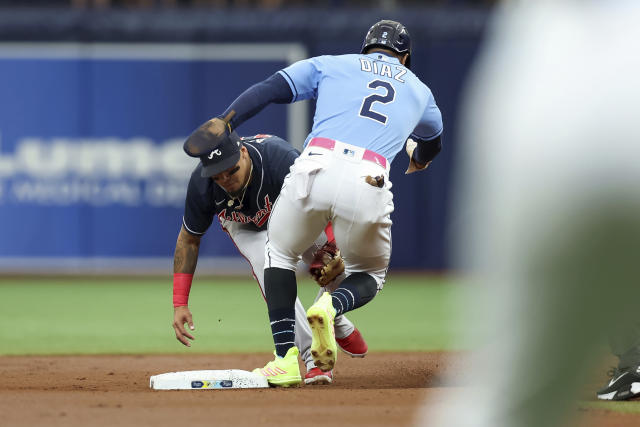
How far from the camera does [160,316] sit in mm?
8961

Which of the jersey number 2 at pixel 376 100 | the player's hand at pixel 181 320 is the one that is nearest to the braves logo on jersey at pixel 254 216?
the player's hand at pixel 181 320

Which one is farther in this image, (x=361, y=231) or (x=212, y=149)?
(x=212, y=149)

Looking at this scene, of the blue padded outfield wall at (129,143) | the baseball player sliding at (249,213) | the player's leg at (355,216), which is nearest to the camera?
the player's leg at (355,216)

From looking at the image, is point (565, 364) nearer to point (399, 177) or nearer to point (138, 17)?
point (399, 177)

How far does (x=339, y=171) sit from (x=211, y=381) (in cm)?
111

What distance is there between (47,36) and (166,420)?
10.1m

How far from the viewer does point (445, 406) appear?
1.70 metres

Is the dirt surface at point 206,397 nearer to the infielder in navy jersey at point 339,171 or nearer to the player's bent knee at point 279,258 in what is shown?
the infielder in navy jersey at point 339,171

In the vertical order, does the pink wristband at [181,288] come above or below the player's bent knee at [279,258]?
below

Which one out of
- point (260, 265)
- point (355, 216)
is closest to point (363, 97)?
point (355, 216)

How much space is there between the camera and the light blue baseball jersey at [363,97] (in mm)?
4434

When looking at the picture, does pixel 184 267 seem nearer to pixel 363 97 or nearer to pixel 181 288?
pixel 181 288

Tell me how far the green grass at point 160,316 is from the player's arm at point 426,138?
0.94 meters

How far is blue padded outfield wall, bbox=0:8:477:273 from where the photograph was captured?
12719 millimetres
